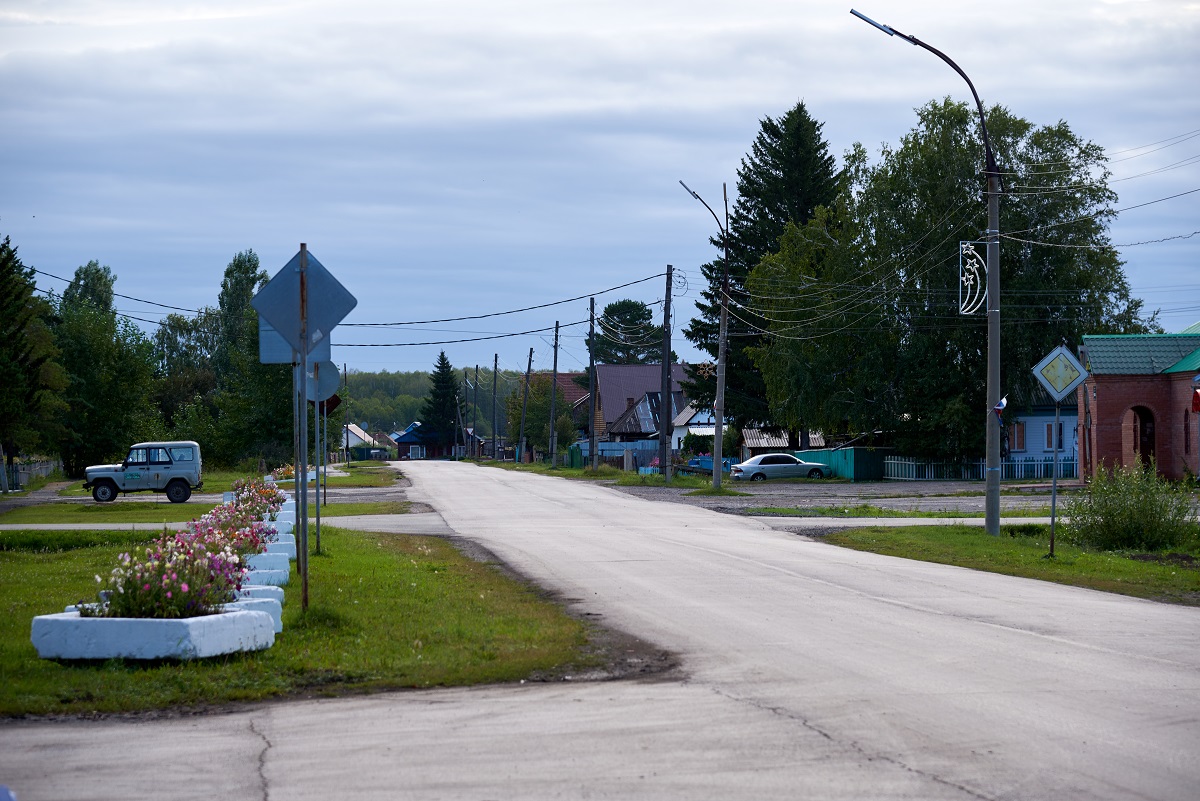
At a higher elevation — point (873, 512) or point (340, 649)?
point (340, 649)

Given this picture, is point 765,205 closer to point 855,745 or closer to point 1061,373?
point 1061,373

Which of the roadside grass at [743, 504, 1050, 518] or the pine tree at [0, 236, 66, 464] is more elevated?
the pine tree at [0, 236, 66, 464]

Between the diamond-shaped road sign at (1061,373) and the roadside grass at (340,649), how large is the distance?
908 cm

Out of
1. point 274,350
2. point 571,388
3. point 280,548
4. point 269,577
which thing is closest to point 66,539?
point 280,548

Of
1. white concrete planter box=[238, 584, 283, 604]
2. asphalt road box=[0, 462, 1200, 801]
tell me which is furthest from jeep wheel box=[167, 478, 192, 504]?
asphalt road box=[0, 462, 1200, 801]

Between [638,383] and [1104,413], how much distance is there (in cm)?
6158

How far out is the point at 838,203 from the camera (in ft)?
207

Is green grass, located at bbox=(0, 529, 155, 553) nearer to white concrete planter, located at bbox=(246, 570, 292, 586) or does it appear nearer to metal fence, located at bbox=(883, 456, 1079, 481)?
white concrete planter, located at bbox=(246, 570, 292, 586)

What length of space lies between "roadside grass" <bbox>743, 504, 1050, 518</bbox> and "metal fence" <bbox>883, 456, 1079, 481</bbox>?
2489cm

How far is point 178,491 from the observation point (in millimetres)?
40000

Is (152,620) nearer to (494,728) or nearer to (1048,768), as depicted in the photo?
(494,728)

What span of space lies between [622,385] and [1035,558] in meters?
85.7

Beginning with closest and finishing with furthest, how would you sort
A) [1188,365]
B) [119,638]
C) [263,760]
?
[263,760] → [119,638] → [1188,365]

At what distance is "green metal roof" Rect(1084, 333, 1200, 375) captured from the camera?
4494 centimetres
